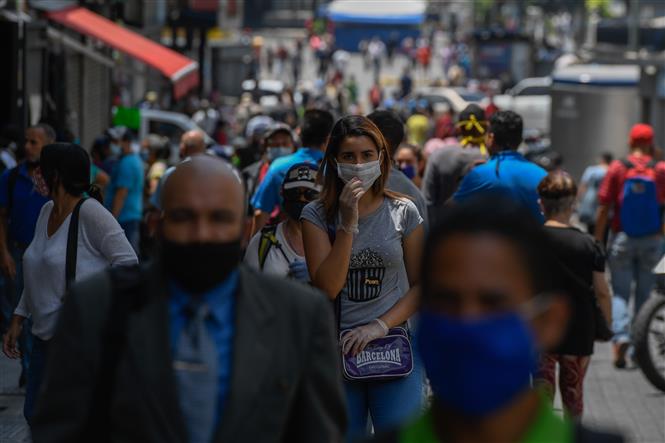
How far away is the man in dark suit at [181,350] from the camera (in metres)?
3.28

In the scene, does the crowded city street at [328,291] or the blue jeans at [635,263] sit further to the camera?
the blue jeans at [635,263]

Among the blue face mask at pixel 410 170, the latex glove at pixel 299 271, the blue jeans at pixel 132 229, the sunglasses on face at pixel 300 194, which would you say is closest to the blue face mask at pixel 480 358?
the latex glove at pixel 299 271

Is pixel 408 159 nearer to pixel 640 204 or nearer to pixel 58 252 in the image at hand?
pixel 640 204

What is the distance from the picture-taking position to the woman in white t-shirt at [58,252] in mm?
6367

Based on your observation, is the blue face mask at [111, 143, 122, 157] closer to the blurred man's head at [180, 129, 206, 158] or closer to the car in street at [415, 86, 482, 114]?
the blurred man's head at [180, 129, 206, 158]

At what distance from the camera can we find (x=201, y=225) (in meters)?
3.37

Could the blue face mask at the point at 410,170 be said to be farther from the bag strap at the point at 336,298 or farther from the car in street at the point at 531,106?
the car in street at the point at 531,106

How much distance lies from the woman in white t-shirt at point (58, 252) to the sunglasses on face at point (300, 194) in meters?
0.95

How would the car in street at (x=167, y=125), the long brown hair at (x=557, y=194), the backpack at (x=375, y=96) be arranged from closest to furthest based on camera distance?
1. the long brown hair at (x=557, y=194)
2. the car in street at (x=167, y=125)
3. the backpack at (x=375, y=96)

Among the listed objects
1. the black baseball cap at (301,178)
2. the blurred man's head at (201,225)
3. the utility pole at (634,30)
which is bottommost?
the black baseball cap at (301,178)

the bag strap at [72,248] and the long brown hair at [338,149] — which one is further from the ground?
the long brown hair at [338,149]

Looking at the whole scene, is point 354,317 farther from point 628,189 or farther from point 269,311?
point 628,189

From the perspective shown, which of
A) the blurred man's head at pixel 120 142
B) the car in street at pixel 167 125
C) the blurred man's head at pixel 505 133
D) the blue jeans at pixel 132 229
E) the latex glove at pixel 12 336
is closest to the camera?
the latex glove at pixel 12 336

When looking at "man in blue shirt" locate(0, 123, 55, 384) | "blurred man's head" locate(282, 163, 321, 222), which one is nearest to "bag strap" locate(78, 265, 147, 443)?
"blurred man's head" locate(282, 163, 321, 222)
